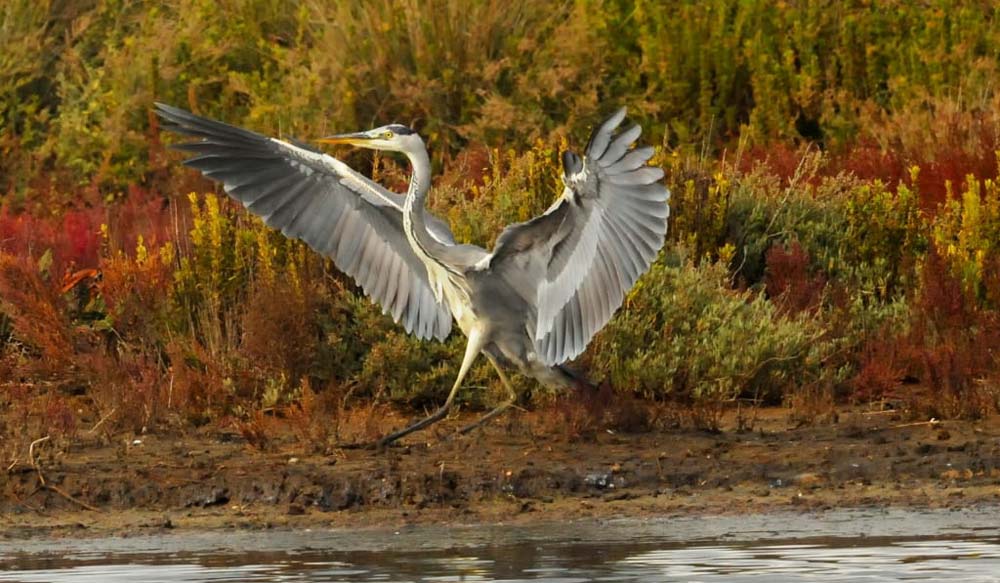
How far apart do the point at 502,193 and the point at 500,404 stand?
163cm

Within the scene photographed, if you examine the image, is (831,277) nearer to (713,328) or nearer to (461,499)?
(713,328)

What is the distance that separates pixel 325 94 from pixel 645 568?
24.0 ft

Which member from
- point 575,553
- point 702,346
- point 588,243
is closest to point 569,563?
point 575,553

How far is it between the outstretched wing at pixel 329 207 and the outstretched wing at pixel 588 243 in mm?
688

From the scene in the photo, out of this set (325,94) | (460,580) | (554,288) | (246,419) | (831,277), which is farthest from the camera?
(325,94)

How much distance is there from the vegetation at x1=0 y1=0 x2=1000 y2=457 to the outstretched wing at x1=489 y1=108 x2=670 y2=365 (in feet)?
2.54

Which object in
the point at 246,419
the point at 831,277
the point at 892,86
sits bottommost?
the point at 246,419

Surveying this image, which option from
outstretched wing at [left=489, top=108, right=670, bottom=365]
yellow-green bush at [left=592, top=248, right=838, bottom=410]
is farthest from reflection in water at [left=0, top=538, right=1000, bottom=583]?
yellow-green bush at [left=592, top=248, right=838, bottom=410]

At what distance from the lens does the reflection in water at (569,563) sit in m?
6.23

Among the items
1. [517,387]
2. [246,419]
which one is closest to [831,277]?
[517,387]

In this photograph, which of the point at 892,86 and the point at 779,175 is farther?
the point at 892,86

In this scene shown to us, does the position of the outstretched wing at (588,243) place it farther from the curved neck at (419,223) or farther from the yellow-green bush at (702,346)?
the yellow-green bush at (702,346)

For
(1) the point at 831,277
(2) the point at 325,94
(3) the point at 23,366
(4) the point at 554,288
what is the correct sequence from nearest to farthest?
(4) the point at 554,288 < (3) the point at 23,366 < (1) the point at 831,277 < (2) the point at 325,94

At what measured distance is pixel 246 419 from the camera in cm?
880
